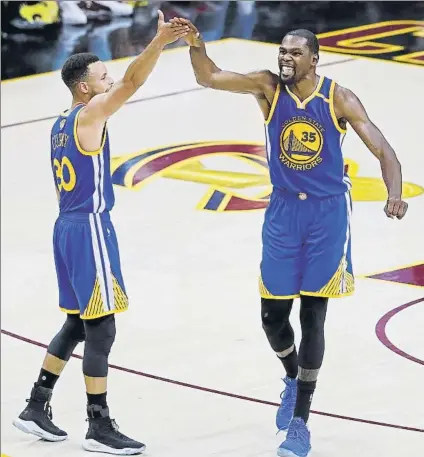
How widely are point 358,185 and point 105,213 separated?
17.3 feet

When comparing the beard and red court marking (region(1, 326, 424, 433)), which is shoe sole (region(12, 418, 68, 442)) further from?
the beard

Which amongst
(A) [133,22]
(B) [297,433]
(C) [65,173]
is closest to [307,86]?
(C) [65,173]

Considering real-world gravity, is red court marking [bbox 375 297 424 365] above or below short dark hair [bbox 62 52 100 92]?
below

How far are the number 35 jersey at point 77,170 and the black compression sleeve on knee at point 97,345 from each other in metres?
0.53

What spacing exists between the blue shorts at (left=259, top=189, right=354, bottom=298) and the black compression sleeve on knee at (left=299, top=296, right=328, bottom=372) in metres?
0.07

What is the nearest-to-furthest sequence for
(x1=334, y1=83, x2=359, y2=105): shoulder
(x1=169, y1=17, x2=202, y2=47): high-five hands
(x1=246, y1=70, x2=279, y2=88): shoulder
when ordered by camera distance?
(x1=169, y1=17, x2=202, y2=47): high-five hands, (x1=334, y1=83, x2=359, y2=105): shoulder, (x1=246, y1=70, x2=279, y2=88): shoulder

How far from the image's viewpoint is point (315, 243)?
648 centimetres

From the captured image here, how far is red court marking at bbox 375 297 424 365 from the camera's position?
7.77 m

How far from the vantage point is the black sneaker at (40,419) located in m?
6.66

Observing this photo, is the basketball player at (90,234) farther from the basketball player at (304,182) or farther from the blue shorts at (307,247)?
the blue shorts at (307,247)

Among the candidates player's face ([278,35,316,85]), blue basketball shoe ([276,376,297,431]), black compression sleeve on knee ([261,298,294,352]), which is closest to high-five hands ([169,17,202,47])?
player's face ([278,35,316,85])

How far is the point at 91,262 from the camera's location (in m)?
6.41

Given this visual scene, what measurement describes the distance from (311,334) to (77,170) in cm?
135

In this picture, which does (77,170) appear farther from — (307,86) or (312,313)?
(312,313)
